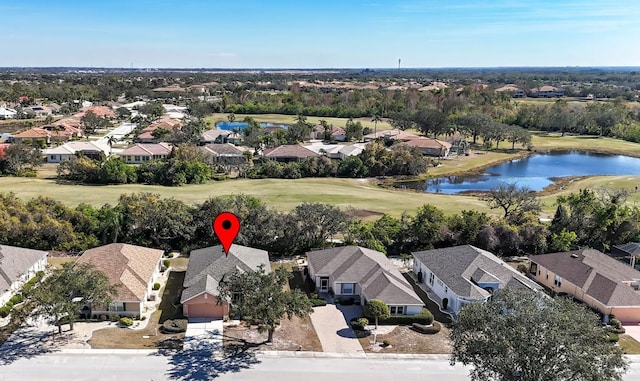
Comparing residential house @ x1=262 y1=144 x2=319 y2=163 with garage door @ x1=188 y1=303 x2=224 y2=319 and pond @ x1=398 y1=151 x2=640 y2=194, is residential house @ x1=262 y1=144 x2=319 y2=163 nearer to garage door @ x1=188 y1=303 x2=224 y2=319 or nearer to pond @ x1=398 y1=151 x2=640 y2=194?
pond @ x1=398 y1=151 x2=640 y2=194

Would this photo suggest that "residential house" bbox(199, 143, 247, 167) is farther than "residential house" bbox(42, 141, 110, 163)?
No

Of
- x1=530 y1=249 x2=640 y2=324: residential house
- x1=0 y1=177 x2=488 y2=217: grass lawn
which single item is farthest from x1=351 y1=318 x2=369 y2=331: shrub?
x1=0 y1=177 x2=488 y2=217: grass lawn

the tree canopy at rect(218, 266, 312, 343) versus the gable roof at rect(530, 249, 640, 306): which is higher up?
the tree canopy at rect(218, 266, 312, 343)

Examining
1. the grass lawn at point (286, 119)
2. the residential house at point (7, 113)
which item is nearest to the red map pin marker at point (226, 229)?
the grass lawn at point (286, 119)

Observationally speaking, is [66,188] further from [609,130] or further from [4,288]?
[609,130]

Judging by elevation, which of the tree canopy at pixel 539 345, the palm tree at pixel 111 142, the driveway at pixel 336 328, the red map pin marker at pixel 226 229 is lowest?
the driveway at pixel 336 328

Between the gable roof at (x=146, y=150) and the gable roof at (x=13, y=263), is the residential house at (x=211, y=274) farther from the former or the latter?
the gable roof at (x=146, y=150)
